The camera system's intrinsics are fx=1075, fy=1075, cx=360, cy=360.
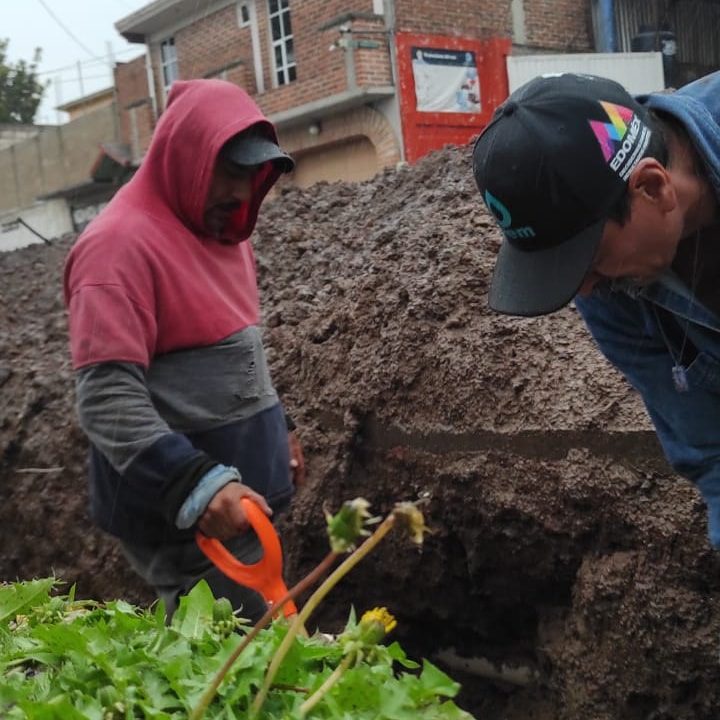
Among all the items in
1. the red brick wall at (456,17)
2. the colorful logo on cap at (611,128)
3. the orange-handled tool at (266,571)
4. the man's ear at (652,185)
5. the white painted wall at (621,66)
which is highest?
the colorful logo on cap at (611,128)

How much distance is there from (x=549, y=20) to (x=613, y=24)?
1.09 meters

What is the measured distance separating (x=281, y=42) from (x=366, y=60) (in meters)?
2.88

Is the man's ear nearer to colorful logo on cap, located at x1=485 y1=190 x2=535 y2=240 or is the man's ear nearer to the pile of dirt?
colorful logo on cap, located at x1=485 y1=190 x2=535 y2=240

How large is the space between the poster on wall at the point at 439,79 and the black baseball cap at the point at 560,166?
15.2m

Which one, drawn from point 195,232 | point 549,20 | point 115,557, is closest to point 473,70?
point 549,20

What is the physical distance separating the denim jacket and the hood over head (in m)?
1.09

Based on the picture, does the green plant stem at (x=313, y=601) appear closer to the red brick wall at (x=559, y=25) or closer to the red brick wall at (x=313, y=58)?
the red brick wall at (x=313, y=58)

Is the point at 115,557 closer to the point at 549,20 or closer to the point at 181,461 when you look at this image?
the point at 181,461

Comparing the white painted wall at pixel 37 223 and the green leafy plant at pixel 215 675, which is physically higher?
the green leafy plant at pixel 215 675

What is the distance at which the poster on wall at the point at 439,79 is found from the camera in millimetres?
16672

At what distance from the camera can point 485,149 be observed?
1.81 metres

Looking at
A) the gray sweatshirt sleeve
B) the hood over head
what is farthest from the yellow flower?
the hood over head

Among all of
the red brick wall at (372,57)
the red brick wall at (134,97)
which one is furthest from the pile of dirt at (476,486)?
the red brick wall at (134,97)

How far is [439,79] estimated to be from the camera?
1677cm
